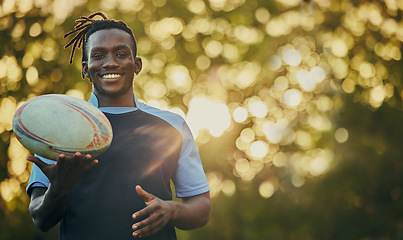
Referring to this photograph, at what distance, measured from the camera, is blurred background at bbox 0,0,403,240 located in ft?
60.5

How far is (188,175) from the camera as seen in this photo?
12.0 feet

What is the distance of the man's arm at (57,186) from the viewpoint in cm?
296

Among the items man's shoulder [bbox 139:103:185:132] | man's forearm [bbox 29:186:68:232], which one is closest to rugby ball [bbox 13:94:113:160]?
man's forearm [bbox 29:186:68:232]

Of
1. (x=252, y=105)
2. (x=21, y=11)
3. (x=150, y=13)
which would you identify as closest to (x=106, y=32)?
(x=21, y=11)

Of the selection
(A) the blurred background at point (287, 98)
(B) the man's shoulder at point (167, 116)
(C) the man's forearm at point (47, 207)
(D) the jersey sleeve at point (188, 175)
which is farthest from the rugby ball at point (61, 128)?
(A) the blurred background at point (287, 98)

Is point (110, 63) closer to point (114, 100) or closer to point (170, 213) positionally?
point (114, 100)

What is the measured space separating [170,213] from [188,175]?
0.58 meters

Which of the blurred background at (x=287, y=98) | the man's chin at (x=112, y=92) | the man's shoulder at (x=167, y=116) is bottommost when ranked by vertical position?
the blurred background at (x=287, y=98)

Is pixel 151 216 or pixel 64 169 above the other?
pixel 64 169

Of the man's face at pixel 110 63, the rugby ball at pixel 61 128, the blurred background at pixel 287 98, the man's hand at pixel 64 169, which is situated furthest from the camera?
the blurred background at pixel 287 98

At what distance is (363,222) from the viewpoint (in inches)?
786

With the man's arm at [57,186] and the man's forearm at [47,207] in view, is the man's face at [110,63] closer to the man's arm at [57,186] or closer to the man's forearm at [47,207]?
the man's arm at [57,186]

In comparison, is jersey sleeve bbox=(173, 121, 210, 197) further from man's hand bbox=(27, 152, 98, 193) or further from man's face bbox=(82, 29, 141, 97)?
man's hand bbox=(27, 152, 98, 193)

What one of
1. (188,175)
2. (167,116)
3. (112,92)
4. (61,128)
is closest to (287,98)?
(167,116)
